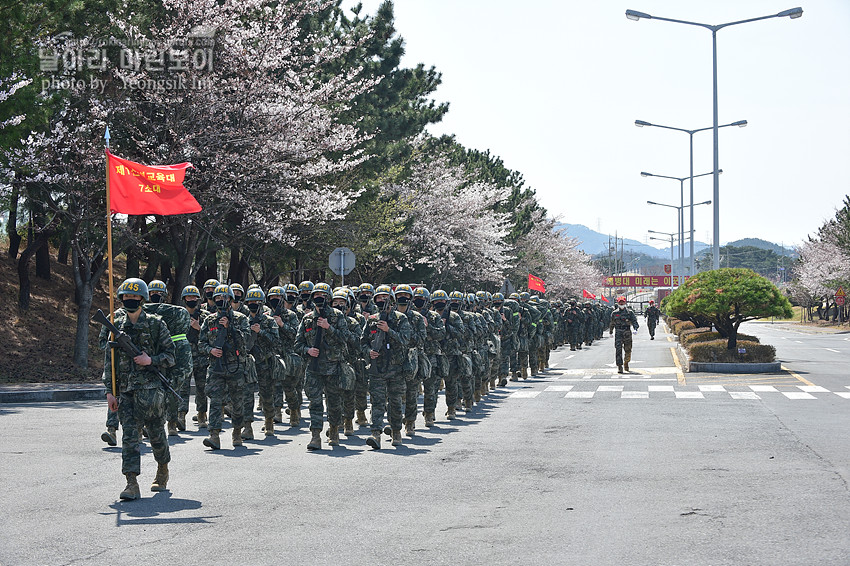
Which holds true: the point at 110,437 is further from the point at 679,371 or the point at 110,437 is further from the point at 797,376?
the point at 679,371

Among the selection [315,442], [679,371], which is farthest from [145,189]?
[679,371]

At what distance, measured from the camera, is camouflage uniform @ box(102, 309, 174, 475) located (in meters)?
9.21

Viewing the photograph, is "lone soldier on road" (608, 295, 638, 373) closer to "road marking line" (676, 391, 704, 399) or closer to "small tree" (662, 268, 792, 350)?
"small tree" (662, 268, 792, 350)

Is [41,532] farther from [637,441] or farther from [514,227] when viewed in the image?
[514,227]

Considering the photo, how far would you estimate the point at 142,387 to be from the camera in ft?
30.3

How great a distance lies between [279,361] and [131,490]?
5275 mm

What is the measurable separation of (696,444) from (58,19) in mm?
17449

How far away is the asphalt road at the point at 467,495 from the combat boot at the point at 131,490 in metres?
0.17

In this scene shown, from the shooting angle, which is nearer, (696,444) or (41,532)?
(41,532)

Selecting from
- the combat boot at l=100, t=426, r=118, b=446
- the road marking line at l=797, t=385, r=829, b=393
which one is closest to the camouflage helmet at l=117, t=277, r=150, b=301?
the combat boot at l=100, t=426, r=118, b=446

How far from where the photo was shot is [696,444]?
40.8ft

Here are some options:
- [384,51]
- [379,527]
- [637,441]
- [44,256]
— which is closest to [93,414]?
[637,441]

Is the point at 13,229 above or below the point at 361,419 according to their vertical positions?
above

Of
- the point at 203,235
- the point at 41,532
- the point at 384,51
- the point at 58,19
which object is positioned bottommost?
the point at 41,532
